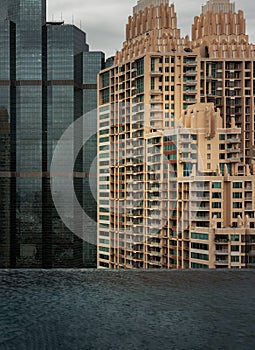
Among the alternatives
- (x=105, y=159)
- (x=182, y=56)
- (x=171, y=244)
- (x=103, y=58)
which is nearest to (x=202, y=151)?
(x=171, y=244)

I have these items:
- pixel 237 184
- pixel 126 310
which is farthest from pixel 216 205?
pixel 126 310

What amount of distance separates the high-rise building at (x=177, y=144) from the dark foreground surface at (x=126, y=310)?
9189 mm

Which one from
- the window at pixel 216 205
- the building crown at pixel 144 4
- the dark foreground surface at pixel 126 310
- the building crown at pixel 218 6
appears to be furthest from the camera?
the building crown at pixel 144 4

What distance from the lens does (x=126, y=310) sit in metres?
0.37

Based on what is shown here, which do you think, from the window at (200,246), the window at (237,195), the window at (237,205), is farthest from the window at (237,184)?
the window at (200,246)

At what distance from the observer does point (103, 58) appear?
771 inches

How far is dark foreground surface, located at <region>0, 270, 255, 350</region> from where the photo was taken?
0.29 metres

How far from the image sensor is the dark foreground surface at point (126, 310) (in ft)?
0.95

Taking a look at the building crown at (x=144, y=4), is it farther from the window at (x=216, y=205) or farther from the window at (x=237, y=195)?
the window at (x=216, y=205)

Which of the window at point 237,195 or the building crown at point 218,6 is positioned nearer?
the window at point 237,195

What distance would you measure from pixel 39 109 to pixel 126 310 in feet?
58.8

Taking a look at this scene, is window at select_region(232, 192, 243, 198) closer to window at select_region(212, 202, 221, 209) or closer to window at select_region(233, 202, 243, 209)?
window at select_region(233, 202, 243, 209)

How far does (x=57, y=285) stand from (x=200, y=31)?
14298mm

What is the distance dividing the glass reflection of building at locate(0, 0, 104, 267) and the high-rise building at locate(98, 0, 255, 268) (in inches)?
122
